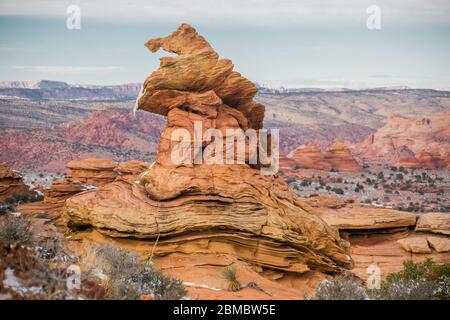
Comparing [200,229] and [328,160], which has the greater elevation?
[200,229]

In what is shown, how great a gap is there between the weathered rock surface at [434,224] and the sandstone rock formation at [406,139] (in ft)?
209

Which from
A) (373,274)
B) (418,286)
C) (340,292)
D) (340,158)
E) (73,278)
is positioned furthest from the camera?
(340,158)

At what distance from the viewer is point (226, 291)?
49.8 feet

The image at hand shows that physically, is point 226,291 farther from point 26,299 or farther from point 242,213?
point 26,299

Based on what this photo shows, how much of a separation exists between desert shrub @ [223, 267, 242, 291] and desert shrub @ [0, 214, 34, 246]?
16.1ft

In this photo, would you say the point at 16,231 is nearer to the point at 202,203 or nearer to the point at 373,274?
the point at 202,203

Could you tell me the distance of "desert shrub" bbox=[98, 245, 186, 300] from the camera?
11969 mm

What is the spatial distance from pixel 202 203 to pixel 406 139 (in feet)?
288

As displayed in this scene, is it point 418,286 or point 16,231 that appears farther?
point 418,286

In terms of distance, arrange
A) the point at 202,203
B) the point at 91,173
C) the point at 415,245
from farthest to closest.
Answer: the point at 91,173
the point at 415,245
the point at 202,203

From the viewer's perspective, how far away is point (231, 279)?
50.8ft

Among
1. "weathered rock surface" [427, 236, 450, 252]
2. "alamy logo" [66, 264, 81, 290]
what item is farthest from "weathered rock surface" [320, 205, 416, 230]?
"alamy logo" [66, 264, 81, 290]

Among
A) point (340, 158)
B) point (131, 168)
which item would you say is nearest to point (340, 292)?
point (131, 168)

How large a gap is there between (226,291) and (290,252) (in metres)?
2.48
